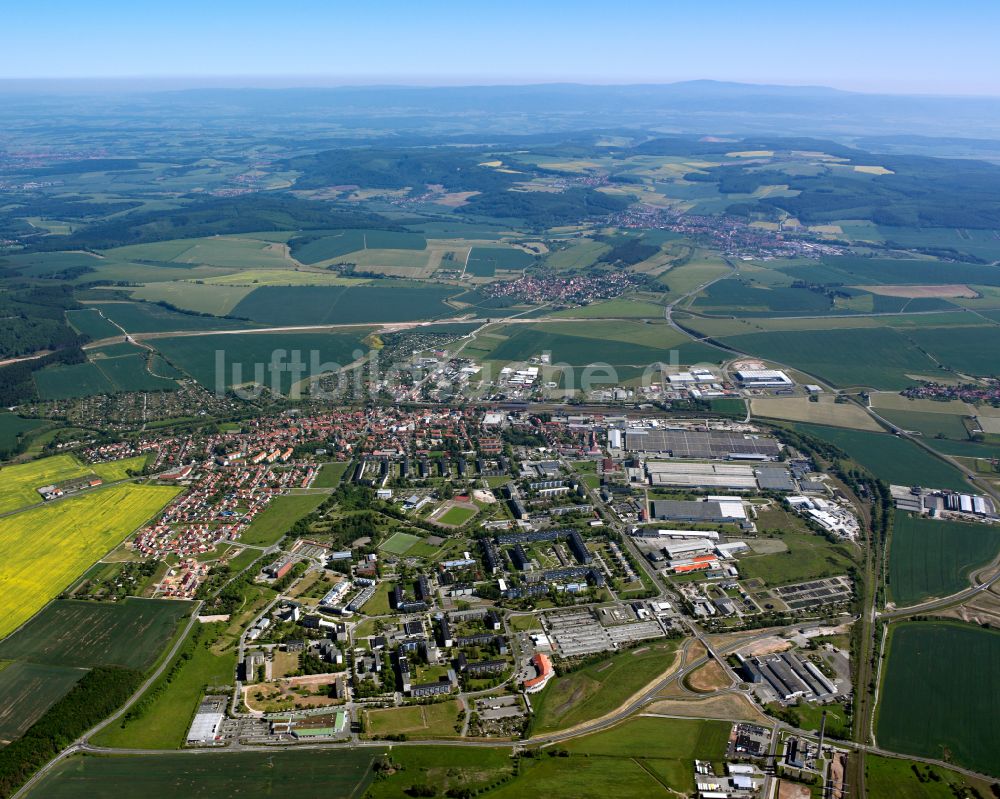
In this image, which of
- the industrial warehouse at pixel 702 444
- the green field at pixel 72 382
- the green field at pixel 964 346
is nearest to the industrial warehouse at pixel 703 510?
the industrial warehouse at pixel 702 444

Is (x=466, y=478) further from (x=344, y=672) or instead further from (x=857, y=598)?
(x=857, y=598)

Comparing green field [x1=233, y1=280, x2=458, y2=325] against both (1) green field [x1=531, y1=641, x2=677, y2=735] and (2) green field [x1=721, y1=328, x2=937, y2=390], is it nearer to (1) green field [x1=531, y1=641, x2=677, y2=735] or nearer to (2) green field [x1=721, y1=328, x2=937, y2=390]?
(2) green field [x1=721, y1=328, x2=937, y2=390]

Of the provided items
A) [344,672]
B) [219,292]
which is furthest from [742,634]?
[219,292]

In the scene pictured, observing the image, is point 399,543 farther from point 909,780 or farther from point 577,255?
point 577,255

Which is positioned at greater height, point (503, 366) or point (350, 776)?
point (503, 366)

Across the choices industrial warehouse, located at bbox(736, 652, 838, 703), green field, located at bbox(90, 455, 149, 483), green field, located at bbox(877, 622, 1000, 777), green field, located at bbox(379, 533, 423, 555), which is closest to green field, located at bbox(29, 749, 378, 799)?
green field, located at bbox(379, 533, 423, 555)
